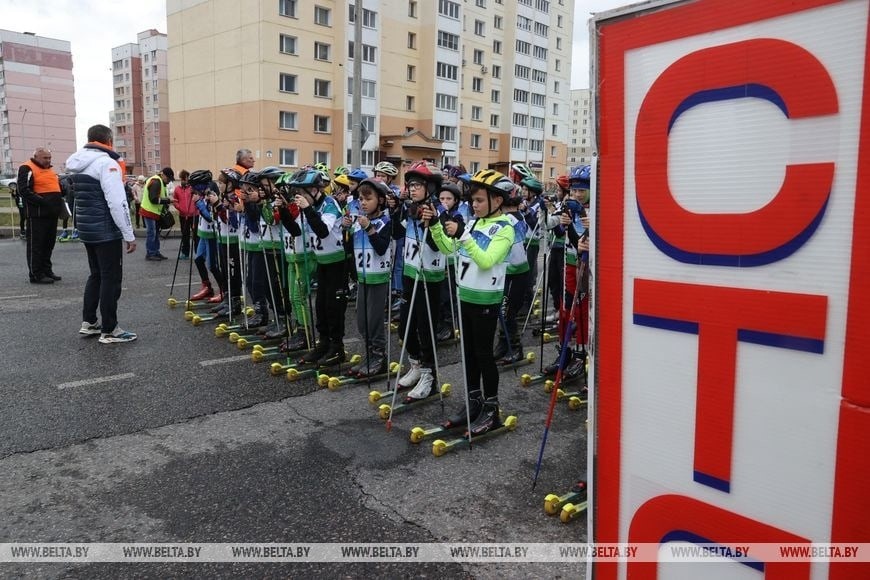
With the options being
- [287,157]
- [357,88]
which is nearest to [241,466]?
[357,88]

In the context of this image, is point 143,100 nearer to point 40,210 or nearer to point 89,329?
point 40,210

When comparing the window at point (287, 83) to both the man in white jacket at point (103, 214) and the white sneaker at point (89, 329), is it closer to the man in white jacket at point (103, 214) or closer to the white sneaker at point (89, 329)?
the man in white jacket at point (103, 214)

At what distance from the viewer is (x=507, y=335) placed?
23.7 feet

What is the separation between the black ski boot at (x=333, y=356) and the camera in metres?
7.15

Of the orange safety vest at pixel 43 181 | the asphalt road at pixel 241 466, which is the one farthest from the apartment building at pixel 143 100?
the asphalt road at pixel 241 466

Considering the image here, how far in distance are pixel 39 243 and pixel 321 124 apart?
34999mm

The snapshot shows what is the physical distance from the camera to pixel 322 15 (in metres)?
43.0

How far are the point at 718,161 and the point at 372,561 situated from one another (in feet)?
9.45

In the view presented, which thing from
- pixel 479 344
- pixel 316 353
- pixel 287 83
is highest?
pixel 287 83

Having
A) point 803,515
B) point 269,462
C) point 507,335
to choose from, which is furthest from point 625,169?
point 507,335

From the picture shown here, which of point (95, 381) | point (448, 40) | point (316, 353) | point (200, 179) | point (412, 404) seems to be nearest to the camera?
point (412, 404)

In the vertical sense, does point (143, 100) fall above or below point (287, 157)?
Answer: above

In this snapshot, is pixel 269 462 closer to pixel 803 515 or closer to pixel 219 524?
pixel 219 524

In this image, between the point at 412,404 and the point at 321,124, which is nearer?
the point at 412,404
